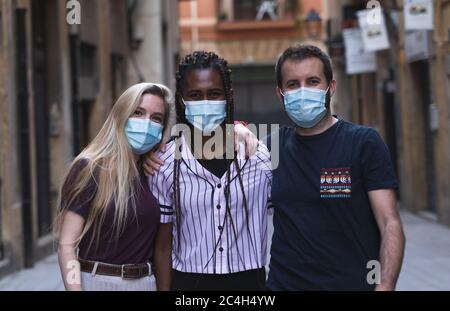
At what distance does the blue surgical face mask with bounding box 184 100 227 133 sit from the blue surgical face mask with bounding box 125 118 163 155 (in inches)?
7.3

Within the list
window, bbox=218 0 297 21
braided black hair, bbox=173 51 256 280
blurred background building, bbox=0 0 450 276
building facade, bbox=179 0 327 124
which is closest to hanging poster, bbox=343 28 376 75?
blurred background building, bbox=0 0 450 276

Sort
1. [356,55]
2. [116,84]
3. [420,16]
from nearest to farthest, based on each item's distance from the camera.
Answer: [420,16] < [116,84] < [356,55]

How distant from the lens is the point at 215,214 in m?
3.93

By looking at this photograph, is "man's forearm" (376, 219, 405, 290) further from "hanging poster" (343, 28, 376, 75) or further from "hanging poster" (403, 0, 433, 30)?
"hanging poster" (343, 28, 376, 75)

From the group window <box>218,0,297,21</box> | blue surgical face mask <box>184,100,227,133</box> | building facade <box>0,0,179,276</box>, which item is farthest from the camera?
window <box>218,0,297,21</box>

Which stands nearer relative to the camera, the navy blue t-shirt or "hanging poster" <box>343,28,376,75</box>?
the navy blue t-shirt

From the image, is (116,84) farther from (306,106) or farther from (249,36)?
(306,106)

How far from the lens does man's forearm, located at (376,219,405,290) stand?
3566mm

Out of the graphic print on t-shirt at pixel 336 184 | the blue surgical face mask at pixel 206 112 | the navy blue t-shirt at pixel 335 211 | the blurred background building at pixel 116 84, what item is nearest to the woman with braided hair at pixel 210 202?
the blue surgical face mask at pixel 206 112

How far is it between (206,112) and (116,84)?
1681cm

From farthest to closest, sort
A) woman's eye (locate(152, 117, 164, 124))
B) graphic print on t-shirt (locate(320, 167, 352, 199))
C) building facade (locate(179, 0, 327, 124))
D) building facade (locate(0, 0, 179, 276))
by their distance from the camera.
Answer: building facade (locate(179, 0, 327, 124)), building facade (locate(0, 0, 179, 276)), woman's eye (locate(152, 117, 164, 124)), graphic print on t-shirt (locate(320, 167, 352, 199))

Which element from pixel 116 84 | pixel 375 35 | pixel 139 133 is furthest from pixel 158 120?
pixel 116 84

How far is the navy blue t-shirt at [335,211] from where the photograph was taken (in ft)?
12.1

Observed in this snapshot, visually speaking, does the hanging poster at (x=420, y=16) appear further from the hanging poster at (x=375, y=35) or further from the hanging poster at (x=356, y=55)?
the hanging poster at (x=356, y=55)
